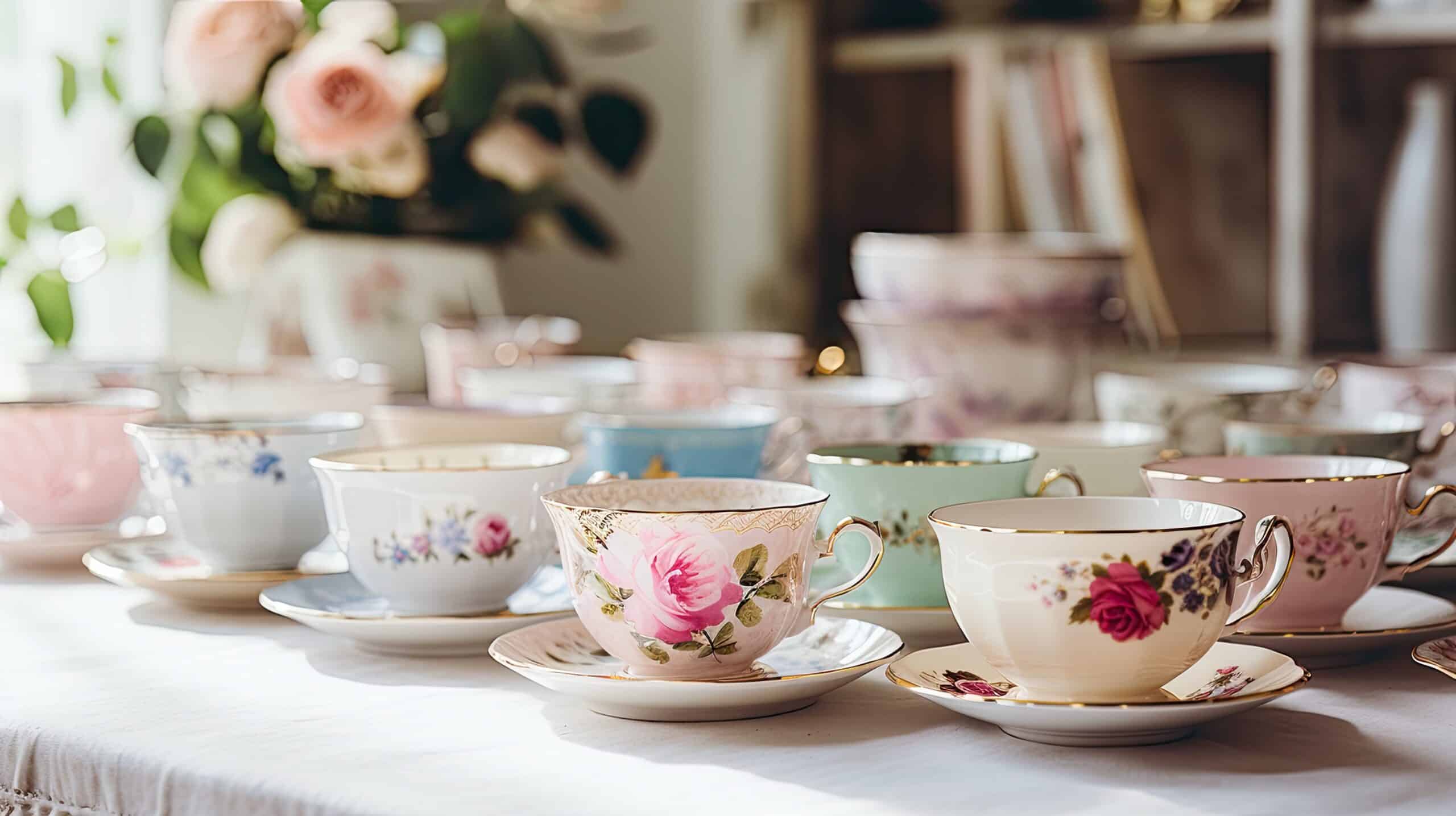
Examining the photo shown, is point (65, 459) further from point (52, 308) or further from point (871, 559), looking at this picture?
point (52, 308)

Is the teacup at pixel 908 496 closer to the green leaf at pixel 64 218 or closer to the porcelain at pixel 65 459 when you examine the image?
the porcelain at pixel 65 459

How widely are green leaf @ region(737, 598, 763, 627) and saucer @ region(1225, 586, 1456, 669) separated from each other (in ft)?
0.73

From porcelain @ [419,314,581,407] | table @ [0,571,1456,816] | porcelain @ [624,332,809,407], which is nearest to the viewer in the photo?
table @ [0,571,1456,816]

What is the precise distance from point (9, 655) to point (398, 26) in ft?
4.54

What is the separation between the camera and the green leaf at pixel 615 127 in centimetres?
220

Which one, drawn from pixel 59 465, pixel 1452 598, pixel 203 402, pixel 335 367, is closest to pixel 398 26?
pixel 335 367

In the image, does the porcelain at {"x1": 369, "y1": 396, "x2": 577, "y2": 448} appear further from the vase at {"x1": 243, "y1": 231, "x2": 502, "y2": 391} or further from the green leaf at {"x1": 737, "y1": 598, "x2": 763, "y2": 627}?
the vase at {"x1": 243, "y1": 231, "x2": 502, "y2": 391}

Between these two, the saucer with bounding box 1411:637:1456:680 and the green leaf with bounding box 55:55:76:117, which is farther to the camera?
the green leaf with bounding box 55:55:76:117

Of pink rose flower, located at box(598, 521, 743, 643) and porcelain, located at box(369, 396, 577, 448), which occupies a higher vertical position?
porcelain, located at box(369, 396, 577, 448)

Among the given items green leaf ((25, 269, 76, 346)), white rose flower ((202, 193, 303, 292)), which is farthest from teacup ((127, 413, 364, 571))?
white rose flower ((202, 193, 303, 292))

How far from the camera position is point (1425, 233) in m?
2.04

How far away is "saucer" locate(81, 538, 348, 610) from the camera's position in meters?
0.86

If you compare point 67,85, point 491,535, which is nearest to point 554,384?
point 491,535

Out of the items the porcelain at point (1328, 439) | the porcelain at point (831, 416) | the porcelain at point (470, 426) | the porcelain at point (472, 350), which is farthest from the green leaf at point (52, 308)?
the porcelain at point (1328, 439)
